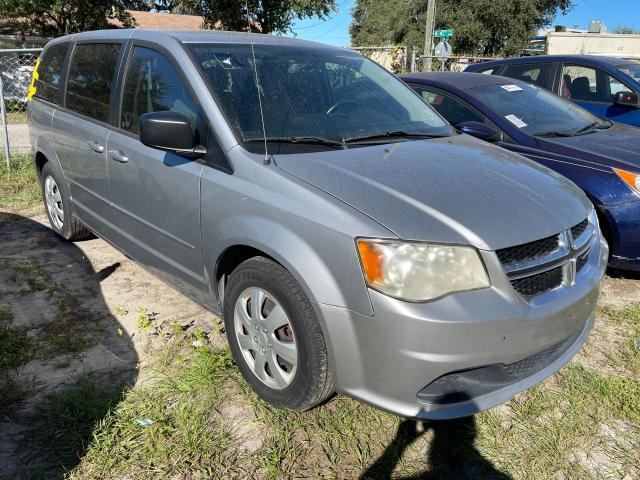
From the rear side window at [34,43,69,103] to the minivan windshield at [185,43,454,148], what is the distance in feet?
6.57

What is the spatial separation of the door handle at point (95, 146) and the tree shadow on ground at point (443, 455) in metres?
2.62

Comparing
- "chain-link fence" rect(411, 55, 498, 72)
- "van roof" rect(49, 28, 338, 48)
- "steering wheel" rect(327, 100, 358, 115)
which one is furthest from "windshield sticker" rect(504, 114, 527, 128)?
"chain-link fence" rect(411, 55, 498, 72)

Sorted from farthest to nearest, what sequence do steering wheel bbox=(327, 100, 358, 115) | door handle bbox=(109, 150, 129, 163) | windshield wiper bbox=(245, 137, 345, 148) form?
door handle bbox=(109, 150, 129, 163) → steering wheel bbox=(327, 100, 358, 115) → windshield wiper bbox=(245, 137, 345, 148)

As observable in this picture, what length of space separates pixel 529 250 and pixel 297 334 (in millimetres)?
1053

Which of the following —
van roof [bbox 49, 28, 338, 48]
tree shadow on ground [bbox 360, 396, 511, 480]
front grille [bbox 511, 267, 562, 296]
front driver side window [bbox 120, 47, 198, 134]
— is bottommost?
tree shadow on ground [bbox 360, 396, 511, 480]

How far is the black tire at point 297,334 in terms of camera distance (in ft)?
7.47

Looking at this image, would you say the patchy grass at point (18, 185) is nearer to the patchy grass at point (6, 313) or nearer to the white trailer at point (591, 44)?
the patchy grass at point (6, 313)

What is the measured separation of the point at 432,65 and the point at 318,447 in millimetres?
14004

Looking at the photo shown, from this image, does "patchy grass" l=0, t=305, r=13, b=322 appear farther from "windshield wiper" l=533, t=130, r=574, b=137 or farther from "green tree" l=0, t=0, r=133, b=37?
"green tree" l=0, t=0, r=133, b=37

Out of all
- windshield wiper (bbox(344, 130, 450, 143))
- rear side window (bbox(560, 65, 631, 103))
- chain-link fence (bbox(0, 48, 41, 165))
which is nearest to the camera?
windshield wiper (bbox(344, 130, 450, 143))

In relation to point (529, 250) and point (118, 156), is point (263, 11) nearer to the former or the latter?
point (118, 156)

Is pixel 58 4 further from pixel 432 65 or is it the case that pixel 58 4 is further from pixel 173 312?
pixel 173 312

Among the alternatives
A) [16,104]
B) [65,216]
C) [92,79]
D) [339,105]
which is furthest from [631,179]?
[16,104]

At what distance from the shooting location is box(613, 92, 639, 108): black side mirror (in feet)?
19.9
